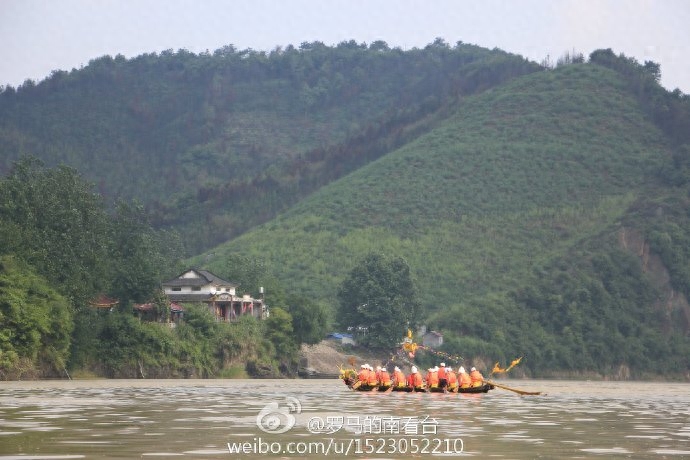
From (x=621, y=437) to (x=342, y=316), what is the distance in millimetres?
108056

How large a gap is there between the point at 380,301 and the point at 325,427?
10200 centimetres

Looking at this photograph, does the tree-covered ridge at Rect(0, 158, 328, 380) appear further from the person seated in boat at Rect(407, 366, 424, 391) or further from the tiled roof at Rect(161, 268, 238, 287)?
the person seated in boat at Rect(407, 366, 424, 391)

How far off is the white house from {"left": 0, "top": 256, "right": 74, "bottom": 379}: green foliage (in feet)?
116

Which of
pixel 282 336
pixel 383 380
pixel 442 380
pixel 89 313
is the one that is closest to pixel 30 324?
pixel 89 313

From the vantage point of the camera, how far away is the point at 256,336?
121 m

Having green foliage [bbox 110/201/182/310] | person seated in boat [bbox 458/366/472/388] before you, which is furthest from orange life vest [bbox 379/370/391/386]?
green foliage [bbox 110/201/182/310]

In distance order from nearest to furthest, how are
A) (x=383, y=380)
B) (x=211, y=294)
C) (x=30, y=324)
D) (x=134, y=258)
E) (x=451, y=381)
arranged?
1. (x=451, y=381)
2. (x=383, y=380)
3. (x=30, y=324)
4. (x=134, y=258)
5. (x=211, y=294)

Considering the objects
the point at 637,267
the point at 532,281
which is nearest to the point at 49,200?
the point at 532,281

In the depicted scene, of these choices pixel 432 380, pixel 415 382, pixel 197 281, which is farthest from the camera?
pixel 197 281

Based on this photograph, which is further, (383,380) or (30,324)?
(30,324)

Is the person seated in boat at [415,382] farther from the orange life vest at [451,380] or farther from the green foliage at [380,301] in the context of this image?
the green foliage at [380,301]

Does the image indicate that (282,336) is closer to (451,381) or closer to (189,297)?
(189,297)

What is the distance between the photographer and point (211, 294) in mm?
132875

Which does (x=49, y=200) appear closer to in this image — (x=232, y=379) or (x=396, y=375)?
(x=232, y=379)
